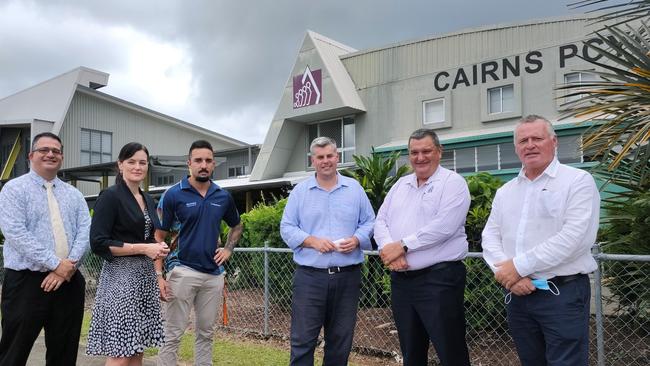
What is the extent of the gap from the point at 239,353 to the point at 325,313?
219 centimetres

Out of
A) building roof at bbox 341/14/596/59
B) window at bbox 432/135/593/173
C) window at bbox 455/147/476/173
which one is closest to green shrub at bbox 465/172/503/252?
building roof at bbox 341/14/596/59

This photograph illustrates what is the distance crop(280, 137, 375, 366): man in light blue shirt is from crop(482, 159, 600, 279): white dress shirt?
1.13 metres

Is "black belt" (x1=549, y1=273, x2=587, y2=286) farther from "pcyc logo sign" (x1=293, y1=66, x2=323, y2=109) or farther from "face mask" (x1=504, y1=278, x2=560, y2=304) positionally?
"pcyc logo sign" (x1=293, y1=66, x2=323, y2=109)

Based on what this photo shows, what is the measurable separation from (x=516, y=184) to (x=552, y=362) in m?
1.06

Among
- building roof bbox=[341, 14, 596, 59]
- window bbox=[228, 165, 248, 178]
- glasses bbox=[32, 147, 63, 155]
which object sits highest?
building roof bbox=[341, 14, 596, 59]

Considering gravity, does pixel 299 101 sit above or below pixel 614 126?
above

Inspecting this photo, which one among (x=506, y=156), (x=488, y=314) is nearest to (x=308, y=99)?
(x=506, y=156)

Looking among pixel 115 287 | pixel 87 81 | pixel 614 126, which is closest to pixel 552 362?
pixel 614 126

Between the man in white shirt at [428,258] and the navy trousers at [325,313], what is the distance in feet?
1.21

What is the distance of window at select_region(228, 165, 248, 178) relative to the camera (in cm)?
2816

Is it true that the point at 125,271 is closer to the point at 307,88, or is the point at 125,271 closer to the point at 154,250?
the point at 154,250

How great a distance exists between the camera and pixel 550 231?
3.08m

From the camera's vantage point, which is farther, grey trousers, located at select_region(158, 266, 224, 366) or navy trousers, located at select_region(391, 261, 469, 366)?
grey trousers, located at select_region(158, 266, 224, 366)

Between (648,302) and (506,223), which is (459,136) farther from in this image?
(506,223)
